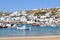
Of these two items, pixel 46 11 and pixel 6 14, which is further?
pixel 46 11

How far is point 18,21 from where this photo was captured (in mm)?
70188

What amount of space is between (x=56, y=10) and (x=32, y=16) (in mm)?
9936

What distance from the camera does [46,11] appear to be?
3182 inches

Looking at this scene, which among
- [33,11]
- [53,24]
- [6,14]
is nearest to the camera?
[53,24]

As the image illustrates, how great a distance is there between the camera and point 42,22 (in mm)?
70438

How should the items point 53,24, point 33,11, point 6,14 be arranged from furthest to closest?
1. point 33,11
2. point 6,14
3. point 53,24

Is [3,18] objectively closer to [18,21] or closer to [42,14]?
[18,21]

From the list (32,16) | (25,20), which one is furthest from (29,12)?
(25,20)

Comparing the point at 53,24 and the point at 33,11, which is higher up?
the point at 33,11

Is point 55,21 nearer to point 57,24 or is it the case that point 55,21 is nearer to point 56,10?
point 57,24

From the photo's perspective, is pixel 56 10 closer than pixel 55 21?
No

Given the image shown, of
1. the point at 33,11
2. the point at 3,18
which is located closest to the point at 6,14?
the point at 3,18

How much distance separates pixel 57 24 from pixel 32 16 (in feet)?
37.6

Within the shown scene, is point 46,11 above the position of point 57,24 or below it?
above
